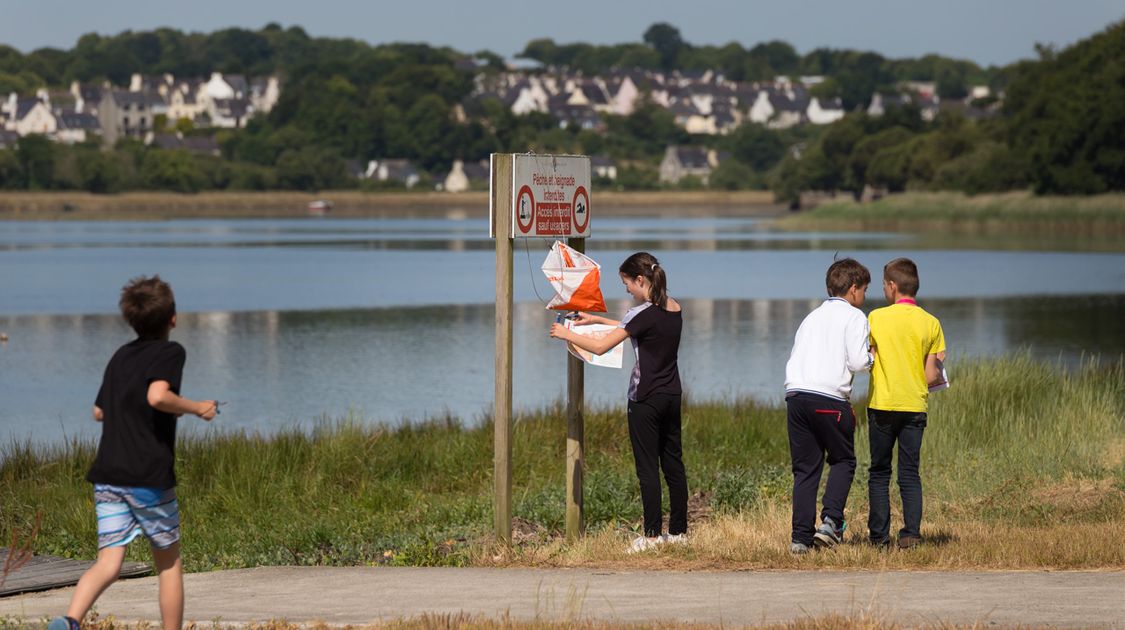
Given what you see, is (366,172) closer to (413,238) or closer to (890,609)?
(413,238)

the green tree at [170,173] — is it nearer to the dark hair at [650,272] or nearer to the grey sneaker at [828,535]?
the dark hair at [650,272]

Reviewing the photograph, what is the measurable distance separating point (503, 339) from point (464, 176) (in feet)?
575

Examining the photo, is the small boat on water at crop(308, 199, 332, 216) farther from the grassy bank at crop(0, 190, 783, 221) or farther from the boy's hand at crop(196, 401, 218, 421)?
the boy's hand at crop(196, 401, 218, 421)

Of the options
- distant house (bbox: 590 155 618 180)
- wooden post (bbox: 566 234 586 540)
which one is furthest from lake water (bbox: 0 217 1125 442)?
distant house (bbox: 590 155 618 180)

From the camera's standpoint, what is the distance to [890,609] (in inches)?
281

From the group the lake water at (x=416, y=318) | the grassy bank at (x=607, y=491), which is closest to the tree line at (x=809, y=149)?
the lake water at (x=416, y=318)

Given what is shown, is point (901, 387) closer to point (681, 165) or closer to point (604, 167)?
point (604, 167)

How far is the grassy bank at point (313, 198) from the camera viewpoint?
139 meters

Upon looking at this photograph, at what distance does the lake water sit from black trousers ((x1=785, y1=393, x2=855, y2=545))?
1.58m

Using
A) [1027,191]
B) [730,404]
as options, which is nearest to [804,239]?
[1027,191]

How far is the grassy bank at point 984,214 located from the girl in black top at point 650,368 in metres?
68.4

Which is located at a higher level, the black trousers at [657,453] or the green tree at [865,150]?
the green tree at [865,150]

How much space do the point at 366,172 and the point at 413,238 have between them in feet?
320

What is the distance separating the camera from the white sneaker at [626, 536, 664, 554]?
30.0ft
